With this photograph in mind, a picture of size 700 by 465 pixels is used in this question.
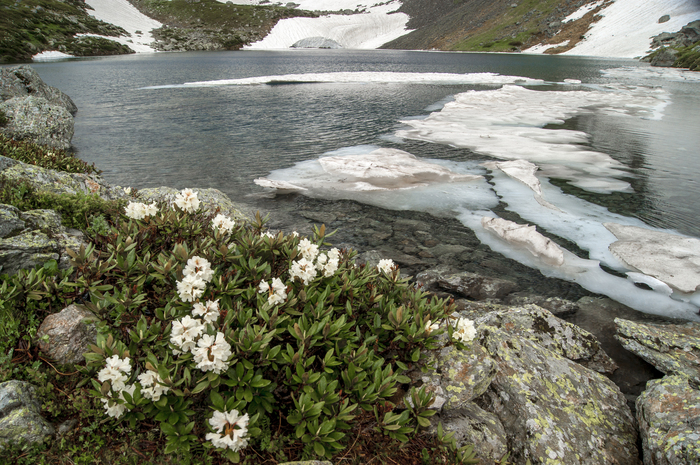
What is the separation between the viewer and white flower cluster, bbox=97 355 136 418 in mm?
3064

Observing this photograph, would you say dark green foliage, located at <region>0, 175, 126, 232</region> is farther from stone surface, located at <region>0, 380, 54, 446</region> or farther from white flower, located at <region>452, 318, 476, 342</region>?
white flower, located at <region>452, 318, 476, 342</region>

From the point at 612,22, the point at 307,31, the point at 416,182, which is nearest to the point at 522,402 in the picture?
the point at 416,182

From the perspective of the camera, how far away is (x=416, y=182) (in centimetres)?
1404

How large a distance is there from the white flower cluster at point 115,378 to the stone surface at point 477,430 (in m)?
2.93

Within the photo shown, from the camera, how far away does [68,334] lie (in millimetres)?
3756

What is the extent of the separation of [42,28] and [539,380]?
482ft

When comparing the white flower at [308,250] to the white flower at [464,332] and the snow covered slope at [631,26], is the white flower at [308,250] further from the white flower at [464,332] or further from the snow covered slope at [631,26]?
the snow covered slope at [631,26]

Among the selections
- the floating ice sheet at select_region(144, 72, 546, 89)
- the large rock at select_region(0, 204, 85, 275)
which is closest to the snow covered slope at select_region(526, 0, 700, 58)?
the floating ice sheet at select_region(144, 72, 546, 89)

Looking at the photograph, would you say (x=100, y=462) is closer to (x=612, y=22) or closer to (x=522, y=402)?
(x=522, y=402)

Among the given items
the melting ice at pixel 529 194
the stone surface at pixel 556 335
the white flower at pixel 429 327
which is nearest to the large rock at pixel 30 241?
the white flower at pixel 429 327

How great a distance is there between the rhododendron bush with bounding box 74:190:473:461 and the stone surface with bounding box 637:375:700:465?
96.7 inches

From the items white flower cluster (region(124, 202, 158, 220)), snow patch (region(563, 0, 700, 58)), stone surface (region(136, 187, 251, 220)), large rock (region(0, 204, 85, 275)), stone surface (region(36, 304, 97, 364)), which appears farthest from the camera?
snow patch (region(563, 0, 700, 58))

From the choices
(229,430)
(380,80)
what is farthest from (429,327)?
(380,80)

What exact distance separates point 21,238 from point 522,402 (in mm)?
6658
